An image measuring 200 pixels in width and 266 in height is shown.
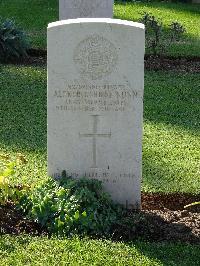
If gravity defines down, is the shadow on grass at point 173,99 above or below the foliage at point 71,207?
above

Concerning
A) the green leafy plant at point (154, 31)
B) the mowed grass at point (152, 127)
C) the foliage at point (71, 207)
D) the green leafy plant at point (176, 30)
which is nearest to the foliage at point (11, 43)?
the mowed grass at point (152, 127)

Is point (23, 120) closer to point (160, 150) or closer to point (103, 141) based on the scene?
point (160, 150)

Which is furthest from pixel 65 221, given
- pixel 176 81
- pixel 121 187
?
pixel 176 81

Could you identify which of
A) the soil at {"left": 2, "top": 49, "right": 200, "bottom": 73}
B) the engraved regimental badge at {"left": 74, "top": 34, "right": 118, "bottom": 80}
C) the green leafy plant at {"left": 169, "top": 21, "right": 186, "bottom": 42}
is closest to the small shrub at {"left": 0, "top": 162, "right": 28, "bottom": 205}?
the engraved regimental badge at {"left": 74, "top": 34, "right": 118, "bottom": 80}

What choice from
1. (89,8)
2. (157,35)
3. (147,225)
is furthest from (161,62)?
(147,225)

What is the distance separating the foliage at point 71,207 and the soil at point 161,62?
6.59 m

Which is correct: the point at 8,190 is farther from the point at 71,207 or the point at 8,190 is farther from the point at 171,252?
the point at 171,252

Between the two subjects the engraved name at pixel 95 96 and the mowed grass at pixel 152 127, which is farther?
the mowed grass at pixel 152 127

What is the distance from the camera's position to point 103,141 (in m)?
6.05

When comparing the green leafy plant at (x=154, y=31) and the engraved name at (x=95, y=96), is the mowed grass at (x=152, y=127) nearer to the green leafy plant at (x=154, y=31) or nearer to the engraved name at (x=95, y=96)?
the engraved name at (x=95, y=96)

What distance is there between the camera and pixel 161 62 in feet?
41.8

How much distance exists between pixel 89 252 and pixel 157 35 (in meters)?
8.29

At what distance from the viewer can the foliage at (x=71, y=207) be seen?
5.56m

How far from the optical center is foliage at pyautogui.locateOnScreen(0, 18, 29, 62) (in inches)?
485
